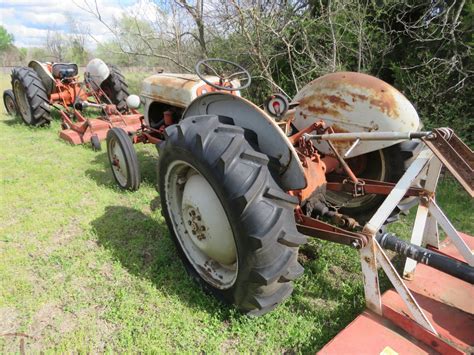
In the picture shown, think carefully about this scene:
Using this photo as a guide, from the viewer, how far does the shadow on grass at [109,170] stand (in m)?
4.07

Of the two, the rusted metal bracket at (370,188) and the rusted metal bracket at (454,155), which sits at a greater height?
the rusted metal bracket at (454,155)

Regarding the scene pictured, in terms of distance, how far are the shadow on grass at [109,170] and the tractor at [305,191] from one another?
1.82 meters

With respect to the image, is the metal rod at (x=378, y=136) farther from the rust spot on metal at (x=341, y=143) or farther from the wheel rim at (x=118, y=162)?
the wheel rim at (x=118, y=162)

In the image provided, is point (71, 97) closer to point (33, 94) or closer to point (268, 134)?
point (33, 94)

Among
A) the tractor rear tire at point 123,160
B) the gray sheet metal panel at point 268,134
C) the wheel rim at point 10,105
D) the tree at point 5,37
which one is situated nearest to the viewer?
the gray sheet metal panel at point 268,134

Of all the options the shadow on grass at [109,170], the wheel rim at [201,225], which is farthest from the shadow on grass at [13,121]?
the wheel rim at [201,225]

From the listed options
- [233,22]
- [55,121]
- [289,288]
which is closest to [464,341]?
[289,288]

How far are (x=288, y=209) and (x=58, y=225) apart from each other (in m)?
2.30

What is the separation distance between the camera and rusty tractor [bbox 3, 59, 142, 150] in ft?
18.1

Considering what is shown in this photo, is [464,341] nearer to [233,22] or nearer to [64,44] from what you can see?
[233,22]

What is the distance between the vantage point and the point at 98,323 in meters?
2.07

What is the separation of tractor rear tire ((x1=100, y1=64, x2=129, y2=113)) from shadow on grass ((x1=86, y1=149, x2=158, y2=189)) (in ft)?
6.96

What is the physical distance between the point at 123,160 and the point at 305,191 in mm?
2225

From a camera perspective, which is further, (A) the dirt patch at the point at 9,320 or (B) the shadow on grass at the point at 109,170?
(B) the shadow on grass at the point at 109,170
